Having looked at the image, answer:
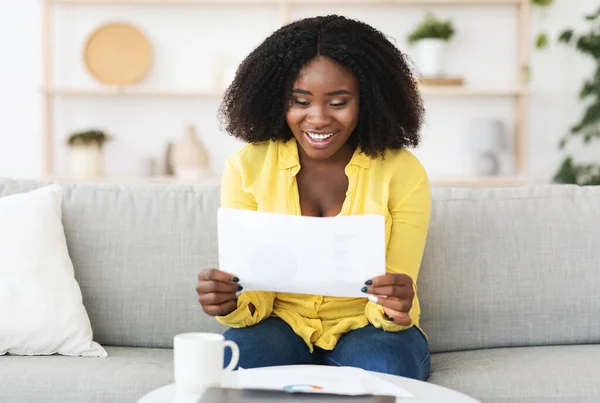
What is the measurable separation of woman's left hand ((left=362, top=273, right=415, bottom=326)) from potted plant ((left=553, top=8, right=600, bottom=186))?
2.82m

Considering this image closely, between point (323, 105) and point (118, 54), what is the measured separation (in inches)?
119

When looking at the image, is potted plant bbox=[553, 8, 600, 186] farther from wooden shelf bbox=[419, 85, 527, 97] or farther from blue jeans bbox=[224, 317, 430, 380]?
blue jeans bbox=[224, 317, 430, 380]

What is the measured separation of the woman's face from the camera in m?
1.66

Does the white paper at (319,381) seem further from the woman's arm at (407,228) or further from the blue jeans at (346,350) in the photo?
the woman's arm at (407,228)

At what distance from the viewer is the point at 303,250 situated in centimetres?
142

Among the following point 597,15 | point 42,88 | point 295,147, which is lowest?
point 295,147

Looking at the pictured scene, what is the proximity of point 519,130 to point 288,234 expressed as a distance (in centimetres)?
326

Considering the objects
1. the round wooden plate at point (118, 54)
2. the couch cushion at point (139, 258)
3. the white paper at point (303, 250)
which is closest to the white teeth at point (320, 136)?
the white paper at point (303, 250)

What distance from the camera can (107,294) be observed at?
1955mm

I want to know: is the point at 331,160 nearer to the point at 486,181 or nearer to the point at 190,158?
the point at 190,158

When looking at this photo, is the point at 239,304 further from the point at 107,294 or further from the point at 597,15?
the point at 597,15

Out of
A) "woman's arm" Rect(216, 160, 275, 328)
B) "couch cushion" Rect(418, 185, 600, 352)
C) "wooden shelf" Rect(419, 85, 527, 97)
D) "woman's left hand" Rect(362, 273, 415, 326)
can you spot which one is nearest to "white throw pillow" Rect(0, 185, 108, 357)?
"woman's arm" Rect(216, 160, 275, 328)

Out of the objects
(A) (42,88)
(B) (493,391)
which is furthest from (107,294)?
(A) (42,88)

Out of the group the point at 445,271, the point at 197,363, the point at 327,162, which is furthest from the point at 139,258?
the point at 197,363
